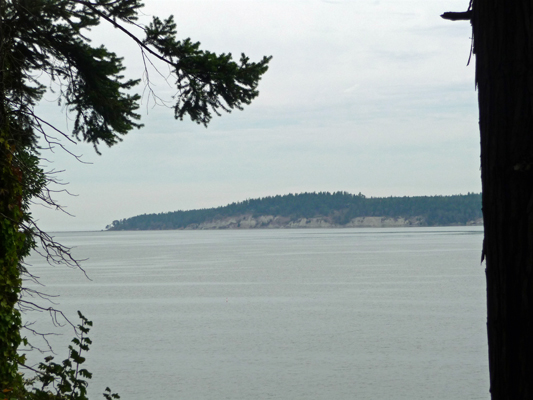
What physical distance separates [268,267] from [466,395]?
147 feet

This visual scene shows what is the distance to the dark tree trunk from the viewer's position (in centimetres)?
250

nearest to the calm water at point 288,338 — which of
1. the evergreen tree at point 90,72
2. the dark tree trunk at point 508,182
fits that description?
the evergreen tree at point 90,72

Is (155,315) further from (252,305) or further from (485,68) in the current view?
(485,68)

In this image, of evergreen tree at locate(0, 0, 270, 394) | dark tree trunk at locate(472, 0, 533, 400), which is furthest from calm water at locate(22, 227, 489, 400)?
dark tree trunk at locate(472, 0, 533, 400)

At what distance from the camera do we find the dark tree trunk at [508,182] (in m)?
2.50

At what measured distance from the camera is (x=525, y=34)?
8.21 feet

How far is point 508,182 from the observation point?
254cm

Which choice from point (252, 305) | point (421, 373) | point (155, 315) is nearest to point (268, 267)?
point (252, 305)

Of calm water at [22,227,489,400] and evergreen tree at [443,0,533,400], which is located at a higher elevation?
evergreen tree at [443,0,533,400]

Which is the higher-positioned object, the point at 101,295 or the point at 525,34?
the point at 525,34

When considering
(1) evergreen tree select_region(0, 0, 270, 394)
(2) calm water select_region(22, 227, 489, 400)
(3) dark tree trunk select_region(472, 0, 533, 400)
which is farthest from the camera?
(2) calm water select_region(22, 227, 489, 400)

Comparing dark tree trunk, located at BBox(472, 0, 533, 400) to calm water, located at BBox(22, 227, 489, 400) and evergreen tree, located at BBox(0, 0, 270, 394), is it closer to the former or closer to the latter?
evergreen tree, located at BBox(0, 0, 270, 394)

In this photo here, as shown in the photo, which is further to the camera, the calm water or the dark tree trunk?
the calm water

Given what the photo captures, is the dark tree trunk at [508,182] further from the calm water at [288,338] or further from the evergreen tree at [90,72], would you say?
the calm water at [288,338]
